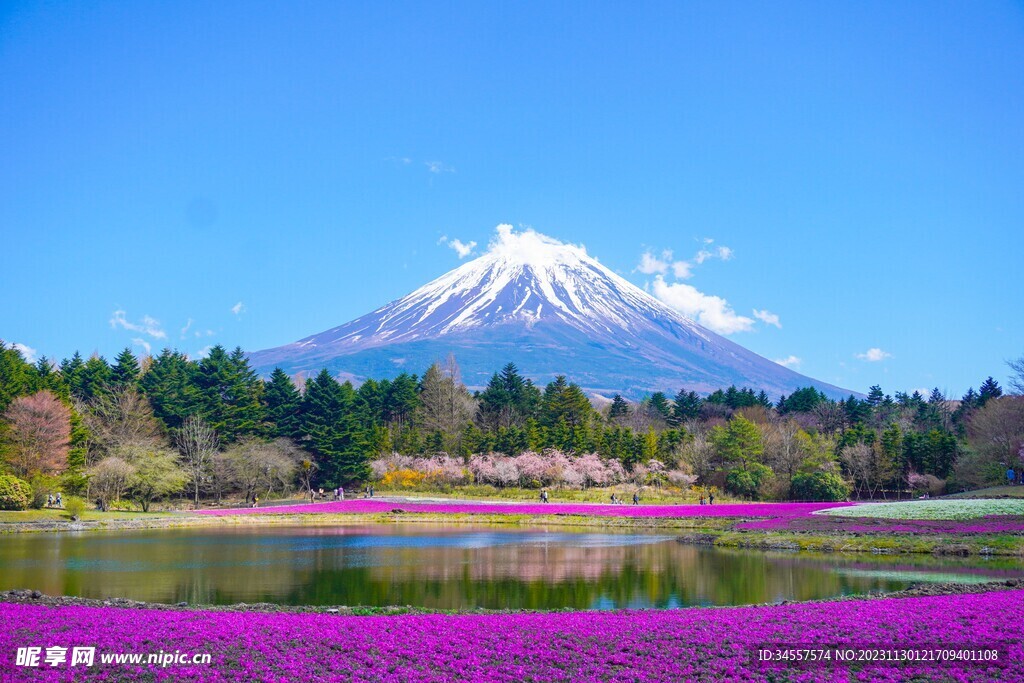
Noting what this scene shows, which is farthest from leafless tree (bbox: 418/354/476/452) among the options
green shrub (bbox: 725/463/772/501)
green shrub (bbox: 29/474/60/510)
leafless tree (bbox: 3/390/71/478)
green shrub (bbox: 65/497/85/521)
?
green shrub (bbox: 65/497/85/521)

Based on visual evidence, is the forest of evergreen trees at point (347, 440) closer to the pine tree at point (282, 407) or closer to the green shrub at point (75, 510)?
the pine tree at point (282, 407)

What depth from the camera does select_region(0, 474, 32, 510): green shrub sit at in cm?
3866

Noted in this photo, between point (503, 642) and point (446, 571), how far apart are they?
11427mm

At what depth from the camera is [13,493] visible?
3881 centimetres

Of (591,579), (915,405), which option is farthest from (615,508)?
(915,405)

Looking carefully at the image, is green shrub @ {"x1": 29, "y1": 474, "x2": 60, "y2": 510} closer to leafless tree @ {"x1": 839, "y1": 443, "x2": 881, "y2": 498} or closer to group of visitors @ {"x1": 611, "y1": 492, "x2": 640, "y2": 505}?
group of visitors @ {"x1": 611, "y1": 492, "x2": 640, "y2": 505}

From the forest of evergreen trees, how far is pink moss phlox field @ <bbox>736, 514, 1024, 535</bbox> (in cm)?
1987

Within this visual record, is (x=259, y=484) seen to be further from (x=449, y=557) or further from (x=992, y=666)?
(x=992, y=666)

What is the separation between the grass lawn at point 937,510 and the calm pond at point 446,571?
9318mm

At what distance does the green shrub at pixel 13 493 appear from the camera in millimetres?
38656

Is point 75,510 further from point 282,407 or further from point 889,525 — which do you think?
point 889,525

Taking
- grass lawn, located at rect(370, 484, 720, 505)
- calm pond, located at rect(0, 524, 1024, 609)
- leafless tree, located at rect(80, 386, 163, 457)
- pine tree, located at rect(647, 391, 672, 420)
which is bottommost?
grass lawn, located at rect(370, 484, 720, 505)

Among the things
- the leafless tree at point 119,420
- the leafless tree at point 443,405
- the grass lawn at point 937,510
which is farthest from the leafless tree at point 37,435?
the grass lawn at point 937,510

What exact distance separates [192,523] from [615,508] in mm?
23925
